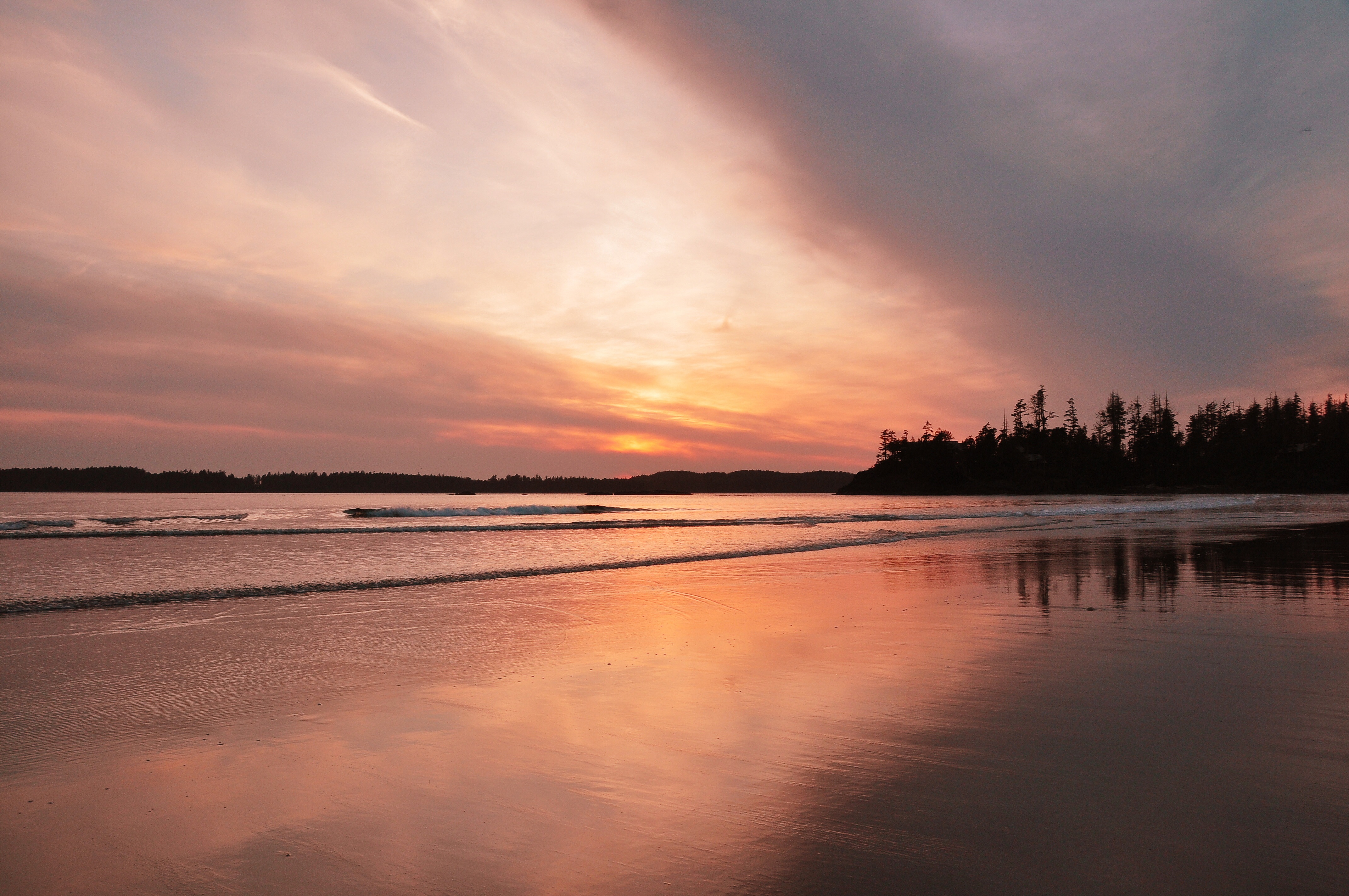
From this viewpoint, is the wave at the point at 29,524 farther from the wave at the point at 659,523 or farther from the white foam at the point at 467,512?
the white foam at the point at 467,512

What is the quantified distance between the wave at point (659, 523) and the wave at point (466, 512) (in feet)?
2.07

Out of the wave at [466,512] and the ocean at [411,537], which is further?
the wave at [466,512]

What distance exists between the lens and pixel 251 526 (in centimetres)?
3416

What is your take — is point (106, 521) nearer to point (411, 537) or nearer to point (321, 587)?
point (411, 537)

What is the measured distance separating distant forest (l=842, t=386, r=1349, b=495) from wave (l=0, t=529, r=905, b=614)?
451ft

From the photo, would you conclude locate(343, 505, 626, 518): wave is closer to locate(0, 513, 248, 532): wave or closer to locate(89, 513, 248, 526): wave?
locate(89, 513, 248, 526): wave

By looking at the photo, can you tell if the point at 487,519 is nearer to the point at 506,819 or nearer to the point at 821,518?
the point at 821,518

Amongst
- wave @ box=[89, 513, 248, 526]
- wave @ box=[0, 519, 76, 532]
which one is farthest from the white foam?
wave @ box=[0, 519, 76, 532]

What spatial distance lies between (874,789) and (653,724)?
1.92 m

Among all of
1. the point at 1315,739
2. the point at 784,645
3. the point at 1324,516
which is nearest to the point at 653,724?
the point at 784,645

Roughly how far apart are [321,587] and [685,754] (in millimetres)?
11481

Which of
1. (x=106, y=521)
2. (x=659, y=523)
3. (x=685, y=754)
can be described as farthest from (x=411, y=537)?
(x=685, y=754)

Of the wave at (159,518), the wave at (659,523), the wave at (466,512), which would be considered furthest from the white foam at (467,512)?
the wave at (159,518)

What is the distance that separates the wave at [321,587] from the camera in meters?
11.8
